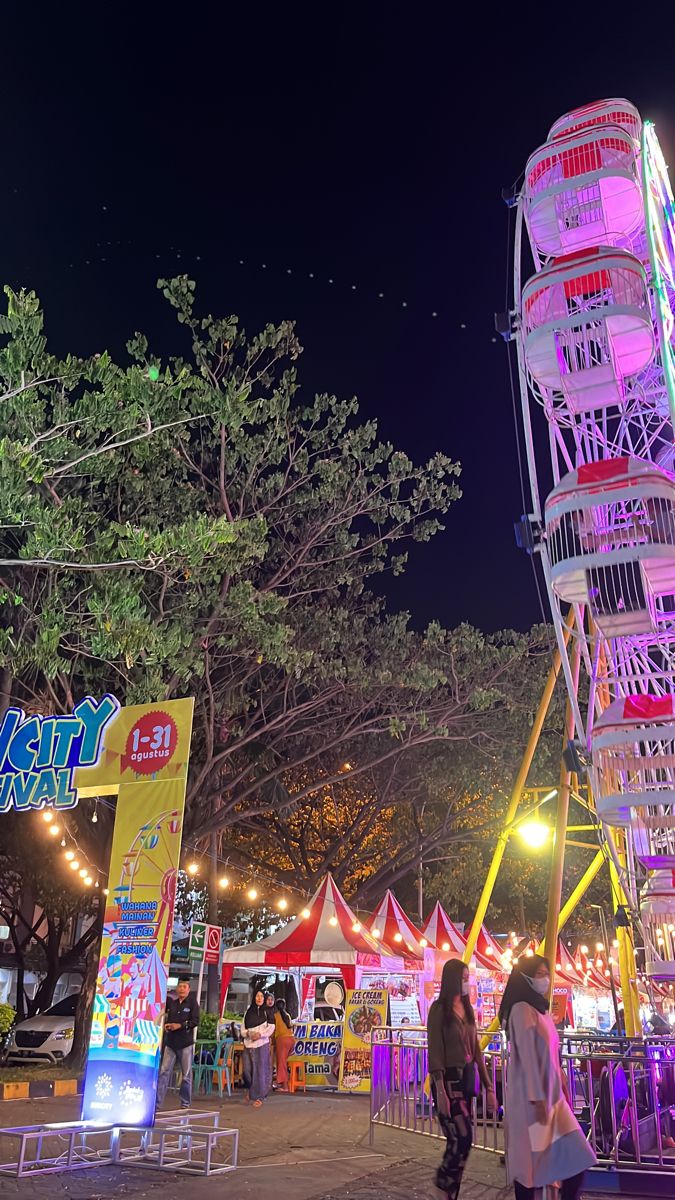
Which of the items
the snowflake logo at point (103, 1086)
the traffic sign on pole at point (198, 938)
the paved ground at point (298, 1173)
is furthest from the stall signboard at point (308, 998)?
the snowflake logo at point (103, 1086)

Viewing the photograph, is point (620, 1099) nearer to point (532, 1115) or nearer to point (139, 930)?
point (532, 1115)

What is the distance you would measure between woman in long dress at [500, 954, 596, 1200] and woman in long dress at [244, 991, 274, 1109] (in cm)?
949

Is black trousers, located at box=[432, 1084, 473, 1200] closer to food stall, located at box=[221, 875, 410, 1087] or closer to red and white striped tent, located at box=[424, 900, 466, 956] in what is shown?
food stall, located at box=[221, 875, 410, 1087]

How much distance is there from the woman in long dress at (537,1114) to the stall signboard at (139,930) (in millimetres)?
3577

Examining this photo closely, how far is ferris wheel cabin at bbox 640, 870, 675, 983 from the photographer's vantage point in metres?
9.20

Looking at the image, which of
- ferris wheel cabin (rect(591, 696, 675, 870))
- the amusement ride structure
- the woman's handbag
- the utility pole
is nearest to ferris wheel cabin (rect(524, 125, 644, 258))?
the amusement ride structure

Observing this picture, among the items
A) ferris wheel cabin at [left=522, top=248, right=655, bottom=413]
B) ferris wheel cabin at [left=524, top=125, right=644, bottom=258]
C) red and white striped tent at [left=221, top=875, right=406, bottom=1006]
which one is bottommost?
red and white striped tent at [left=221, top=875, right=406, bottom=1006]

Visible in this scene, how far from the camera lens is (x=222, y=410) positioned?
12.5m

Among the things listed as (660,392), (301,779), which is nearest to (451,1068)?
(660,392)

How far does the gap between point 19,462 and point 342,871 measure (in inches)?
730

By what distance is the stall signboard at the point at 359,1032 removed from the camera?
51.3 ft

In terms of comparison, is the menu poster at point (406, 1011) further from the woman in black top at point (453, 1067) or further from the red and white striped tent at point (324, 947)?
the woman in black top at point (453, 1067)

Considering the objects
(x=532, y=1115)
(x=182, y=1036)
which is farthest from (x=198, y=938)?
(x=532, y=1115)

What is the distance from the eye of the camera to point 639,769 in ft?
29.5
